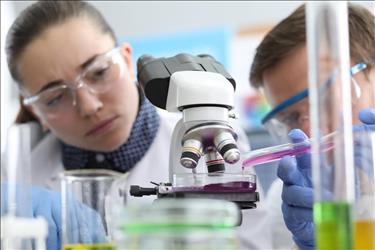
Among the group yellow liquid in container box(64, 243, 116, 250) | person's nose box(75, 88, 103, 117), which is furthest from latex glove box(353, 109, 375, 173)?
person's nose box(75, 88, 103, 117)

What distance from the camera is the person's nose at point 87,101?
5.67 feet

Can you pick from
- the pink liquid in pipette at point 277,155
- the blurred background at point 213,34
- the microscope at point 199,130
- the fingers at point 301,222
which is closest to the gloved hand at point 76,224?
the microscope at point 199,130

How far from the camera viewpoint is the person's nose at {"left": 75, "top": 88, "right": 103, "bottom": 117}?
1729mm

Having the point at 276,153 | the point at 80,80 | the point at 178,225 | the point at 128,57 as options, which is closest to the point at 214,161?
the point at 276,153

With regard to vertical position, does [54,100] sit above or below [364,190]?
above

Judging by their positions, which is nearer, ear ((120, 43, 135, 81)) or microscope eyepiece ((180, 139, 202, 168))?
microscope eyepiece ((180, 139, 202, 168))

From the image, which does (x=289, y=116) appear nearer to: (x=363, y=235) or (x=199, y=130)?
(x=199, y=130)

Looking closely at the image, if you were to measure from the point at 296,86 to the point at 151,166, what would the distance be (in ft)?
2.18

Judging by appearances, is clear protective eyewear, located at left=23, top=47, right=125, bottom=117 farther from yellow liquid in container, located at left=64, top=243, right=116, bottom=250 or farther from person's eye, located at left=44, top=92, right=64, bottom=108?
yellow liquid in container, located at left=64, top=243, right=116, bottom=250

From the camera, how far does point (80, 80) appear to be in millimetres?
1724

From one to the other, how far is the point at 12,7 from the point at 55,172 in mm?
736

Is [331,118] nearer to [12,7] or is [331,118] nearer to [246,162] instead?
[246,162]

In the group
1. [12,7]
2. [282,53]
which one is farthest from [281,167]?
[12,7]

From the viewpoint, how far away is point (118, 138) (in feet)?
6.41
